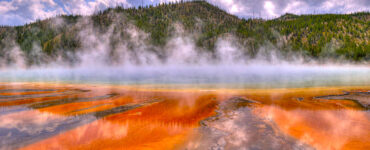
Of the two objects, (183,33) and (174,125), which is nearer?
(174,125)

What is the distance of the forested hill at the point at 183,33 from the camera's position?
118m

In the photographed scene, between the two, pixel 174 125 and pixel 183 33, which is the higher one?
pixel 183 33

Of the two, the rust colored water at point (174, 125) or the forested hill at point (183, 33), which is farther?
the forested hill at point (183, 33)

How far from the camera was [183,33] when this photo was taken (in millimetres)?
142250

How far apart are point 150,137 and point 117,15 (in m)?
159

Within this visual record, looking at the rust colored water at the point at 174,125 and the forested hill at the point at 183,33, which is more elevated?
the forested hill at the point at 183,33

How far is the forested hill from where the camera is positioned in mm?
118375

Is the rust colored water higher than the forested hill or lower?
lower

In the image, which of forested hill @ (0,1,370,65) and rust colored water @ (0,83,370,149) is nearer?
rust colored water @ (0,83,370,149)

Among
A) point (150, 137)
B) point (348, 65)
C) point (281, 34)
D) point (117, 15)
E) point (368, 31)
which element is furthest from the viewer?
point (117, 15)

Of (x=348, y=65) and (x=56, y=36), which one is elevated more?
(x=56, y=36)

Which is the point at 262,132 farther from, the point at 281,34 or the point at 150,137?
the point at 281,34

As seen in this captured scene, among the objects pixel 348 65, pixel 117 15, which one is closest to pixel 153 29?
pixel 117 15

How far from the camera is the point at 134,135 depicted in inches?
200
